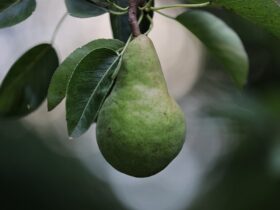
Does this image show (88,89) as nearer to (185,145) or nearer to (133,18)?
(133,18)

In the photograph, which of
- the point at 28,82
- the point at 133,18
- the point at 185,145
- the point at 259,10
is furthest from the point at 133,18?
the point at 185,145

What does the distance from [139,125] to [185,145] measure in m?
3.12

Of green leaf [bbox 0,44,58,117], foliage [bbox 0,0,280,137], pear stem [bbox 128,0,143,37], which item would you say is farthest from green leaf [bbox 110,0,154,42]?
green leaf [bbox 0,44,58,117]

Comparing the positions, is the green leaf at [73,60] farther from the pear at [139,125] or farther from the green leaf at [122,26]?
the green leaf at [122,26]

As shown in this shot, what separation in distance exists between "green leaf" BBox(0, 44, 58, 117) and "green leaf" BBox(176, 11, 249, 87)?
318 millimetres

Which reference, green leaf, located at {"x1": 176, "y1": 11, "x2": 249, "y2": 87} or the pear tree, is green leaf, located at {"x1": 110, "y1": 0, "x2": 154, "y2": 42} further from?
green leaf, located at {"x1": 176, "y1": 11, "x2": 249, "y2": 87}

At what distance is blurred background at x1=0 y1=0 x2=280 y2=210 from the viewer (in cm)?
219

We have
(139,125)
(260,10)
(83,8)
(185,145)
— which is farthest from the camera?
(185,145)

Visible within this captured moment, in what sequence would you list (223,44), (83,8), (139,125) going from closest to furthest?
1. (139,125)
2. (83,8)
3. (223,44)

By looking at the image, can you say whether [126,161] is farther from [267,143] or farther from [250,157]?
[250,157]

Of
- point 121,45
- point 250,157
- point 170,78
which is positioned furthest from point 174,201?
point 121,45

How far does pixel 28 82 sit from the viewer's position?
1.52 m

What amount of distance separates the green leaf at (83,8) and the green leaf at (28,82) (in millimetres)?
282

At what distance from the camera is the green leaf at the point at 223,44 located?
4.60 feet
